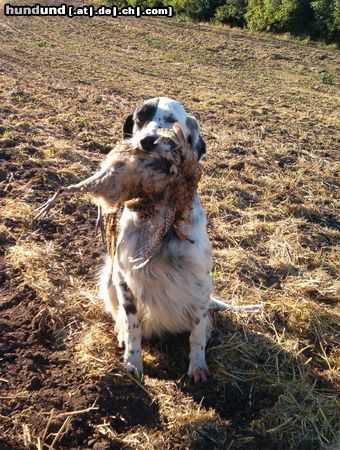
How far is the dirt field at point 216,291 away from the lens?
278cm

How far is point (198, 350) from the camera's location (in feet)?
10.5

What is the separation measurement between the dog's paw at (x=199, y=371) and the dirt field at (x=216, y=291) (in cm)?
5

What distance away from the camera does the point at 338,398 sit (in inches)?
121

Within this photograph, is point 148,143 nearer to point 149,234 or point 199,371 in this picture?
point 149,234

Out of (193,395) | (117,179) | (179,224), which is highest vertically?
(117,179)

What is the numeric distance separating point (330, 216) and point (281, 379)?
2.80 metres

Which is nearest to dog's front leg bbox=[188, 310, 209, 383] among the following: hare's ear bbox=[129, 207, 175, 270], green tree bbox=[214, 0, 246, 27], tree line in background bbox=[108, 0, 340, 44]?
hare's ear bbox=[129, 207, 175, 270]

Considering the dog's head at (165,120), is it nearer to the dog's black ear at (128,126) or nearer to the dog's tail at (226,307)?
the dog's black ear at (128,126)

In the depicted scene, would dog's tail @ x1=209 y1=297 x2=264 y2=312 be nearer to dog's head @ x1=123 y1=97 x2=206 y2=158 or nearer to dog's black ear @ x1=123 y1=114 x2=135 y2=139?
dog's head @ x1=123 y1=97 x2=206 y2=158

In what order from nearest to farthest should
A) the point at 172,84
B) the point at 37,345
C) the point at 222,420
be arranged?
the point at 222,420 → the point at 37,345 → the point at 172,84

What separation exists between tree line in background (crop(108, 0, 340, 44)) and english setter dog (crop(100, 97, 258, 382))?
2034 cm

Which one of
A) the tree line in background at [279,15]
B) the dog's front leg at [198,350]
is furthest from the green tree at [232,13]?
the dog's front leg at [198,350]

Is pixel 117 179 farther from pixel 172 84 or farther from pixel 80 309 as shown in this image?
pixel 172 84

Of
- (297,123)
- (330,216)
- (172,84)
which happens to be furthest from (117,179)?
(172,84)
